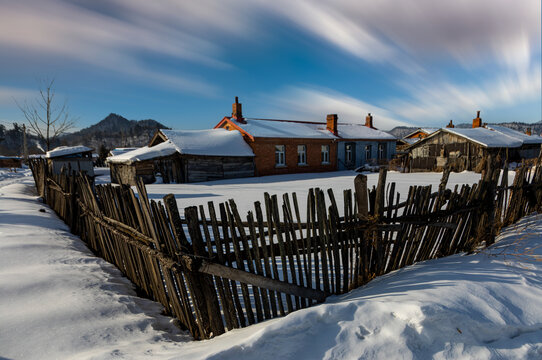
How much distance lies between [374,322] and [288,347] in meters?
0.69

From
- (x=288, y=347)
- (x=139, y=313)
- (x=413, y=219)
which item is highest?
(x=413, y=219)

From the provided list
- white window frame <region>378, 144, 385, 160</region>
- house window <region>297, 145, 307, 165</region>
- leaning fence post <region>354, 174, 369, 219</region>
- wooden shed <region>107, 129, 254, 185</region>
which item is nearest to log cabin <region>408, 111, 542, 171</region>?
white window frame <region>378, 144, 385, 160</region>

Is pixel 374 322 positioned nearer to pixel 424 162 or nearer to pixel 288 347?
pixel 288 347

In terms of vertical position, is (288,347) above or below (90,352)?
above

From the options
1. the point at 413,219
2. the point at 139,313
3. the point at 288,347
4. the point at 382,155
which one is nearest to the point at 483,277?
the point at 413,219

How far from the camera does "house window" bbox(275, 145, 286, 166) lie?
70.4 ft

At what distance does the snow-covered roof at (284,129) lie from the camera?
21292mm

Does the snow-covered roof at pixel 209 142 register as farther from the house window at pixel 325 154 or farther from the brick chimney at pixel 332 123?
the brick chimney at pixel 332 123

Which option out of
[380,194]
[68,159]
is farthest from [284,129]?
[380,194]

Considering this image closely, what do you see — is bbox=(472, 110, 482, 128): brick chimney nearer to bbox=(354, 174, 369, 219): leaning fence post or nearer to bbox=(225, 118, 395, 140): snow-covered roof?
bbox=(225, 118, 395, 140): snow-covered roof

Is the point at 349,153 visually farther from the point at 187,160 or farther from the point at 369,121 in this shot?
the point at 187,160

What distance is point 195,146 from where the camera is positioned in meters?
18.1

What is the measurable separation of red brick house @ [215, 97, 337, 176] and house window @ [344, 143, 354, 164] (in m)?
1.47

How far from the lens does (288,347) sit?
1.76 metres
